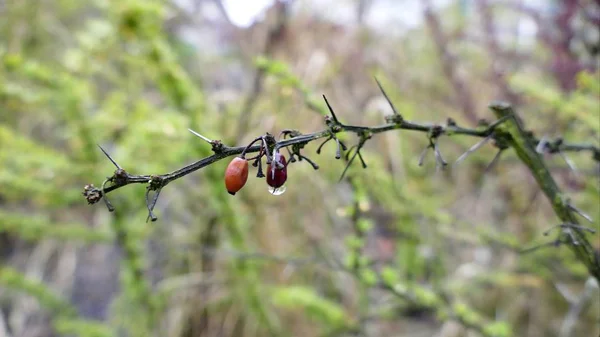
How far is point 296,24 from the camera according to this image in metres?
3.11

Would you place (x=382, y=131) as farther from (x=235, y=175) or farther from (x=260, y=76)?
(x=260, y=76)

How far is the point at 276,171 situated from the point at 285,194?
197 cm

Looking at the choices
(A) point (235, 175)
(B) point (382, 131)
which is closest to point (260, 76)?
(B) point (382, 131)

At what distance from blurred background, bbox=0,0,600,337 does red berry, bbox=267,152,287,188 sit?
52 cm

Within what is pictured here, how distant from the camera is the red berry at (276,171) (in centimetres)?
52

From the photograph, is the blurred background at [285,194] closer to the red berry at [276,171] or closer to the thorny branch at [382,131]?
the thorny branch at [382,131]

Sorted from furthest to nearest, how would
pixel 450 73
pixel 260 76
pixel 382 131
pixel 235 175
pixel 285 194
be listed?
pixel 450 73 < pixel 285 194 < pixel 260 76 < pixel 382 131 < pixel 235 175

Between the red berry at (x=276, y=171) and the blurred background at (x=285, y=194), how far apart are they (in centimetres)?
52

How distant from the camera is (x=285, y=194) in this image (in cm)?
250

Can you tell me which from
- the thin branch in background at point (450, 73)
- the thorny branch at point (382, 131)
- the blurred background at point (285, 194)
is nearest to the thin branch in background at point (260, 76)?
the blurred background at point (285, 194)

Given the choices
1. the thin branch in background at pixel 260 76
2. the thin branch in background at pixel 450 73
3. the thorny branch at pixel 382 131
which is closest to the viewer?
the thorny branch at pixel 382 131

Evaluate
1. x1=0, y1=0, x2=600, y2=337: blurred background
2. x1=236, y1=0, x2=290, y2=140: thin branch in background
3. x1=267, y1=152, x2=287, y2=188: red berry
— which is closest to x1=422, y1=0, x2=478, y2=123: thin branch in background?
x1=0, y1=0, x2=600, y2=337: blurred background

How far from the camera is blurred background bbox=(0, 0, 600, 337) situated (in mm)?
1722

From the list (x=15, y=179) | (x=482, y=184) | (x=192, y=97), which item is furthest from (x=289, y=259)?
(x=482, y=184)
